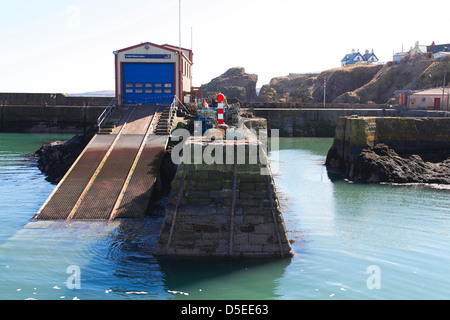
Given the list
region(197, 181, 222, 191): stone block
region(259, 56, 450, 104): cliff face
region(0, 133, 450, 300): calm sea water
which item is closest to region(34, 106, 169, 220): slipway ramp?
region(0, 133, 450, 300): calm sea water

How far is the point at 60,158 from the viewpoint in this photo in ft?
85.5

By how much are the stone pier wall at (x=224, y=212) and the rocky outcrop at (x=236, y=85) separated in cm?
8539

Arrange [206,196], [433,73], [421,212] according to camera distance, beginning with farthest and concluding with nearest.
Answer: [433,73]
[421,212]
[206,196]

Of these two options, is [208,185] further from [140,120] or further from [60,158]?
[60,158]

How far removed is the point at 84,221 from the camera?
14.5 metres

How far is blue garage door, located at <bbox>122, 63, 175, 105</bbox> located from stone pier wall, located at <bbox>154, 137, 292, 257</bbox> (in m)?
17.8

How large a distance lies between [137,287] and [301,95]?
279 feet

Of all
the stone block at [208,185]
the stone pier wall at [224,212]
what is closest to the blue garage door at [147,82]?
the stone pier wall at [224,212]

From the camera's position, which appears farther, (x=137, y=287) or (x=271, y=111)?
(x=271, y=111)

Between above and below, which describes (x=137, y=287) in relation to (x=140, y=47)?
below

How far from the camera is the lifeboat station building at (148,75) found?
28.3 meters

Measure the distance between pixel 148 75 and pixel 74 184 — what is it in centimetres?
1341

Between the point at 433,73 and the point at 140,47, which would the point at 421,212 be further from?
the point at 433,73

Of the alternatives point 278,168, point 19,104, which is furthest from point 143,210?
point 19,104
